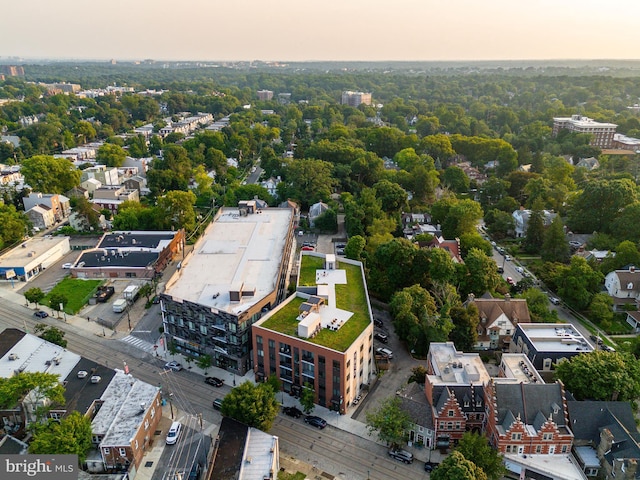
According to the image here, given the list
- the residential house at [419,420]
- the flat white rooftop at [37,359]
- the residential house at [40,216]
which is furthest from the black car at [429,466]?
the residential house at [40,216]

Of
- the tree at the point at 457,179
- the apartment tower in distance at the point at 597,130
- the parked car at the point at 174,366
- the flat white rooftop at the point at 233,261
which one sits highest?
the apartment tower in distance at the point at 597,130

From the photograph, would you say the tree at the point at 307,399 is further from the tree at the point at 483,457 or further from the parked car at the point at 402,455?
the tree at the point at 483,457

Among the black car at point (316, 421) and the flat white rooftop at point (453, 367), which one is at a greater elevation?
the flat white rooftop at point (453, 367)

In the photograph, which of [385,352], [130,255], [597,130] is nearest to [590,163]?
[597,130]

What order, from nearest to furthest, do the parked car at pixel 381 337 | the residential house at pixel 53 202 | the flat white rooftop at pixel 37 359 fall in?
the flat white rooftop at pixel 37 359 < the parked car at pixel 381 337 < the residential house at pixel 53 202

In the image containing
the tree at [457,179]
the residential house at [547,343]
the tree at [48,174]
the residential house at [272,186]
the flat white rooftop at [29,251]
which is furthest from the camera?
the residential house at [272,186]

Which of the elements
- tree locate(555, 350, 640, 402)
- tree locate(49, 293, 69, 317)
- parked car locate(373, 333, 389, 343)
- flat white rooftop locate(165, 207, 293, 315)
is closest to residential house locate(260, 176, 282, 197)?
flat white rooftop locate(165, 207, 293, 315)

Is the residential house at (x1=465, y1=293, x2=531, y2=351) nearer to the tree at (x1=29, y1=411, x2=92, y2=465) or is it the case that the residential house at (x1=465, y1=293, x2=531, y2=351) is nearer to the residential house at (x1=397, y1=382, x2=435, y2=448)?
the residential house at (x1=397, y1=382, x2=435, y2=448)
